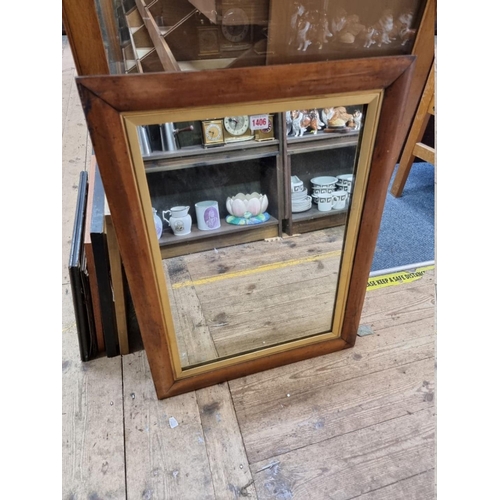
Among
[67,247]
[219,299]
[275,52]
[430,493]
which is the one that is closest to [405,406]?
[430,493]

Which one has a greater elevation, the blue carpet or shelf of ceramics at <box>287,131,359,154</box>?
shelf of ceramics at <box>287,131,359,154</box>

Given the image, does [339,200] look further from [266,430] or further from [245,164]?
[266,430]

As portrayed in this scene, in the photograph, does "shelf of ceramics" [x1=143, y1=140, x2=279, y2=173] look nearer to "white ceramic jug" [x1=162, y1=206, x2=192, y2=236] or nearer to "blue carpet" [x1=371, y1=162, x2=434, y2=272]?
"white ceramic jug" [x1=162, y1=206, x2=192, y2=236]

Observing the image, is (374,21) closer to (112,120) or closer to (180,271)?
(112,120)

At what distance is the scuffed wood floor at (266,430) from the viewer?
0.86m

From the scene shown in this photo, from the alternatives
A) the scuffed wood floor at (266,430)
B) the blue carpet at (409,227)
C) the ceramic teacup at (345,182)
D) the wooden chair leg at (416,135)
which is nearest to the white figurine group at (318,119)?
the ceramic teacup at (345,182)

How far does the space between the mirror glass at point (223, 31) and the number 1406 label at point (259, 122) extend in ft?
0.44

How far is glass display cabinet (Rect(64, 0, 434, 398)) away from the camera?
27.5 inches

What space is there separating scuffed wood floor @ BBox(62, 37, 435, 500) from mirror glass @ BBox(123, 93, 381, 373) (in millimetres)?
115

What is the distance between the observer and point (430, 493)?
0.84 metres

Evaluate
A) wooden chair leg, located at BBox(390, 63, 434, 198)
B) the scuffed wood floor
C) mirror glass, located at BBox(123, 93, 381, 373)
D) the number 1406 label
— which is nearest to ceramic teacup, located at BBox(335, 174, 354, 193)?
mirror glass, located at BBox(123, 93, 381, 373)

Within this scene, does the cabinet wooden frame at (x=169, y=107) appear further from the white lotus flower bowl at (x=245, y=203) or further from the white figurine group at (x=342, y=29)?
the white lotus flower bowl at (x=245, y=203)

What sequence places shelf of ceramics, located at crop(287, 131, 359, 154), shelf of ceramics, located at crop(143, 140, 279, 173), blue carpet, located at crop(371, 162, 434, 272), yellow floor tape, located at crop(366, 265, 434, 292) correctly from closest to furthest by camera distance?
shelf of ceramics, located at crop(143, 140, 279, 173) < shelf of ceramics, located at crop(287, 131, 359, 154) < yellow floor tape, located at crop(366, 265, 434, 292) < blue carpet, located at crop(371, 162, 434, 272)

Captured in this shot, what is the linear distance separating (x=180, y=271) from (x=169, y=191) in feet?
0.69
